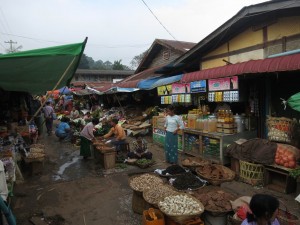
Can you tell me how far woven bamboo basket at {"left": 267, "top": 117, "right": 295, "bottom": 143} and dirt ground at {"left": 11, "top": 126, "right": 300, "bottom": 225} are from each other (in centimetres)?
137

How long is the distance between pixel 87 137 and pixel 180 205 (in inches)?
230

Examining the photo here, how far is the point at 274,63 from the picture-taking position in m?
6.29

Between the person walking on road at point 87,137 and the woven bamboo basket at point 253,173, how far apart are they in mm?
5383

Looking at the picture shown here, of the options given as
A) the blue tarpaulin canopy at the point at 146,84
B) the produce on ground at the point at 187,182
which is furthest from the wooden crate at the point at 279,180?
the blue tarpaulin canopy at the point at 146,84

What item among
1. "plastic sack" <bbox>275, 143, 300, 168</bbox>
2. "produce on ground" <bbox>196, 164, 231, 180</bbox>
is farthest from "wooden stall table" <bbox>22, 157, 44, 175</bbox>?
"plastic sack" <bbox>275, 143, 300, 168</bbox>

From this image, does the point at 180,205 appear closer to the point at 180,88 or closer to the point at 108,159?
the point at 108,159

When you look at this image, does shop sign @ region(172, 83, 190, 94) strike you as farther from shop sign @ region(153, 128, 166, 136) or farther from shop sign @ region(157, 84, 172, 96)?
shop sign @ region(153, 128, 166, 136)

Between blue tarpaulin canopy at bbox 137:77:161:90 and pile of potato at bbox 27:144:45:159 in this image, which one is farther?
blue tarpaulin canopy at bbox 137:77:161:90

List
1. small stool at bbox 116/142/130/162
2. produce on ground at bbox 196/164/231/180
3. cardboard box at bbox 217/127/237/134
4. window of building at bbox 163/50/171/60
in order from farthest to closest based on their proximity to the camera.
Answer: window of building at bbox 163/50/171/60
small stool at bbox 116/142/130/162
cardboard box at bbox 217/127/237/134
produce on ground at bbox 196/164/231/180

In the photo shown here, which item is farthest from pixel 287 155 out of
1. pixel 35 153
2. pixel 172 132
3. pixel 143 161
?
pixel 35 153

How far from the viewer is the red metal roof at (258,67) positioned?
5.89 m

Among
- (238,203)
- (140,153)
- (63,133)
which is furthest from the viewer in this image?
(63,133)

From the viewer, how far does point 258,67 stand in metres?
6.62

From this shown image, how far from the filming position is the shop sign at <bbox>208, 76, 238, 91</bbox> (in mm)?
7488
